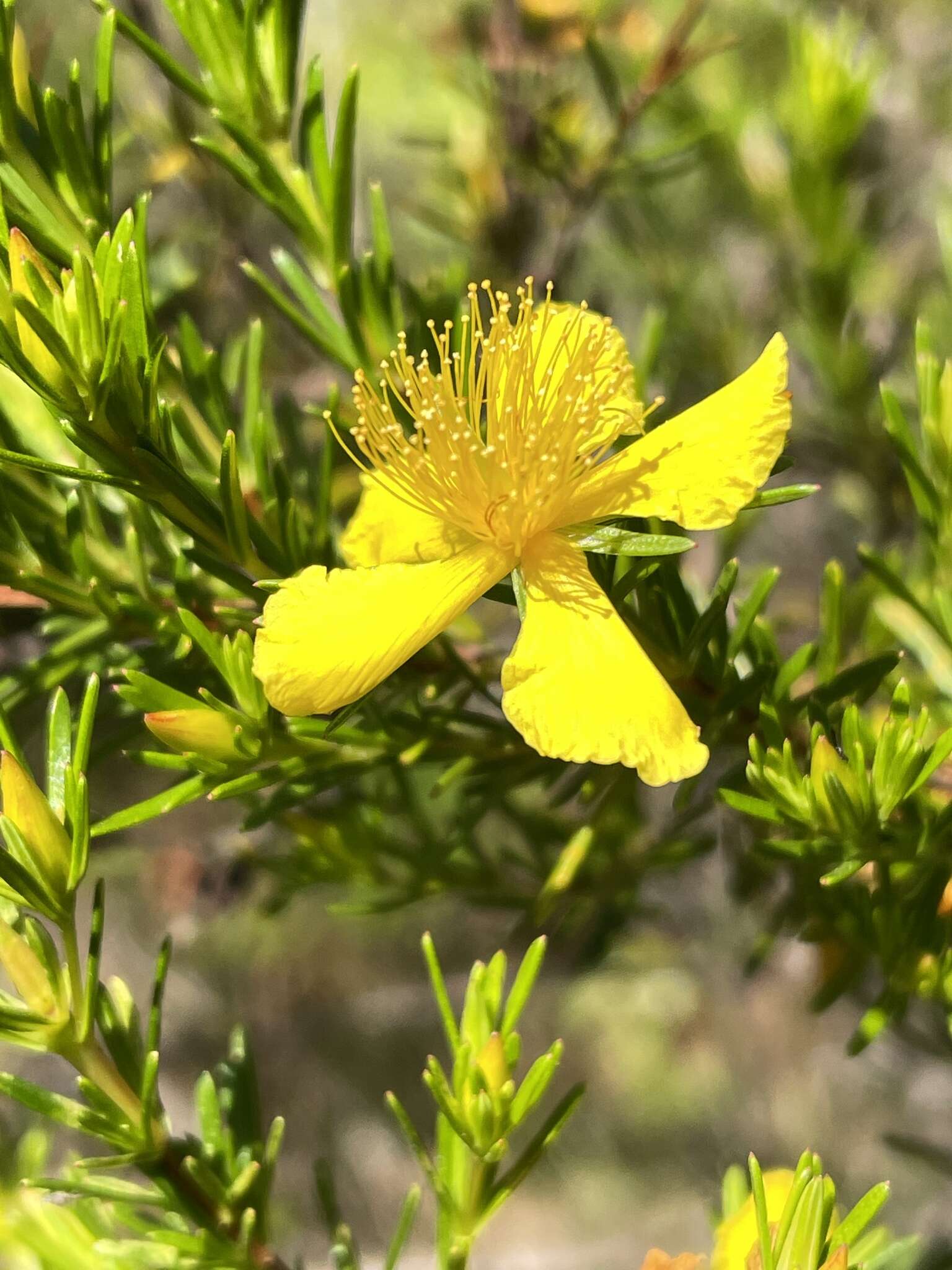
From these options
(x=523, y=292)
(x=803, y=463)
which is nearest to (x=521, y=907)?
(x=523, y=292)

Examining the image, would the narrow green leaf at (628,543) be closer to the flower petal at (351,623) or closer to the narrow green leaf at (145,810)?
the flower petal at (351,623)

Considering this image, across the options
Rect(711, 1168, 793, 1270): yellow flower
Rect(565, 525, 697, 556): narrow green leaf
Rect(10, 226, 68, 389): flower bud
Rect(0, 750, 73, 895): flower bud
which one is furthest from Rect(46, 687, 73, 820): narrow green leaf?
Rect(711, 1168, 793, 1270): yellow flower

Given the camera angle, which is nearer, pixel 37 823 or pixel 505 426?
pixel 37 823

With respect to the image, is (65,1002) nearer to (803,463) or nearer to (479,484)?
(479,484)

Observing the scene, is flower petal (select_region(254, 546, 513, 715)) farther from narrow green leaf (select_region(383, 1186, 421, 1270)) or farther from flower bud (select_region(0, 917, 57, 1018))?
narrow green leaf (select_region(383, 1186, 421, 1270))

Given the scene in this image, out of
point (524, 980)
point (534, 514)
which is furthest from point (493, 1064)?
point (534, 514)

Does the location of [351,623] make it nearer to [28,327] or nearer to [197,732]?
[197,732]
